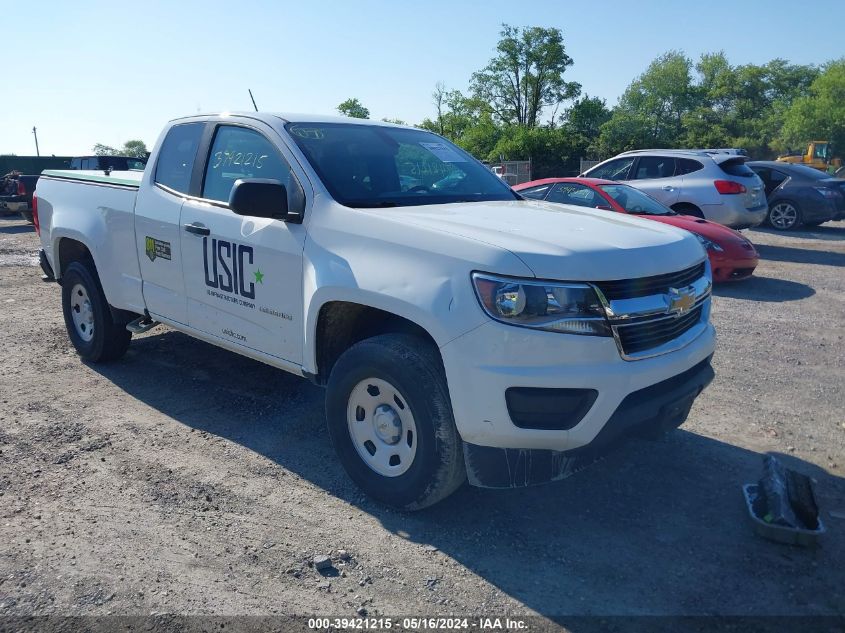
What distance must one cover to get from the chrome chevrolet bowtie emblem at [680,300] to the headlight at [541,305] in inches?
20.0

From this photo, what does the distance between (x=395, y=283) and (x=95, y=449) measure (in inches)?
93.9

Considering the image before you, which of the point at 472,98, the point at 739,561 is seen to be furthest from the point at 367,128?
the point at 472,98

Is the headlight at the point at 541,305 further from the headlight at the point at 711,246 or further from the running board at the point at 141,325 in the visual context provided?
the headlight at the point at 711,246

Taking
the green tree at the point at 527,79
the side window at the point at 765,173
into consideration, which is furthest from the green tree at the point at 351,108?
the side window at the point at 765,173

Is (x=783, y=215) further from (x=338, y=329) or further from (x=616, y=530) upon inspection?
(x=338, y=329)

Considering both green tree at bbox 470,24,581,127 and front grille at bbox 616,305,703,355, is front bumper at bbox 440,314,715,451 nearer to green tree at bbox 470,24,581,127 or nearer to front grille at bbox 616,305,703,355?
front grille at bbox 616,305,703,355

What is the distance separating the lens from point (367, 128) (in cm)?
466

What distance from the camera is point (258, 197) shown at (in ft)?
12.3

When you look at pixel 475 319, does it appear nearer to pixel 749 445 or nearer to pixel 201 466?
pixel 201 466

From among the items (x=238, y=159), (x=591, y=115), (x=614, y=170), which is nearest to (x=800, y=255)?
(x=614, y=170)

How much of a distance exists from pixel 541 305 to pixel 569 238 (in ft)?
1.50

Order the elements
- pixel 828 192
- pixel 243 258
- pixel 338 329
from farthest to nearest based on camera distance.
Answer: pixel 828 192 < pixel 243 258 < pixel 338 329

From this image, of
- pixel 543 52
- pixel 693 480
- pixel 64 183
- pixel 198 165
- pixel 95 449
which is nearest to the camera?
pixel 693 480

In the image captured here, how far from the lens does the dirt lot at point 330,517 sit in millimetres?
2965
